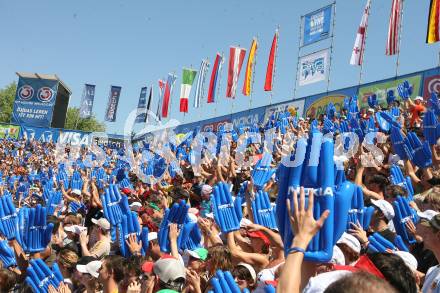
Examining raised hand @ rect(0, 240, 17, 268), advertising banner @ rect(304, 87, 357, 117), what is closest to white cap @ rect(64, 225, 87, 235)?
raised hand @ rect(0, 240, 17, 268)

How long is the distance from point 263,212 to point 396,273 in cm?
215

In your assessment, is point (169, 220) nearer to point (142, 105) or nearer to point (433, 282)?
point (433, 282)

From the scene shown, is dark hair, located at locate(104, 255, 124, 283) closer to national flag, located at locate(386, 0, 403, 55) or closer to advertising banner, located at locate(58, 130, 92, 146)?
national flag, located at locate(386, 0, 403, 55)

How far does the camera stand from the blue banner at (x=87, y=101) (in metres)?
36.8

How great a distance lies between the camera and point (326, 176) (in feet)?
6.95

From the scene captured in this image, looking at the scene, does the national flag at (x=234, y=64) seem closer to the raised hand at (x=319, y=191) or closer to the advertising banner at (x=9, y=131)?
the advertising banner at (x=9, y=131)

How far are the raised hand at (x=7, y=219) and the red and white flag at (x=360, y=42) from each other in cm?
1741

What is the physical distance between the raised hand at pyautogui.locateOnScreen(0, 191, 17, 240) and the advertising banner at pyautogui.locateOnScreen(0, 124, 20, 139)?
32.0 m

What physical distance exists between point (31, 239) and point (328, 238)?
3.67 m

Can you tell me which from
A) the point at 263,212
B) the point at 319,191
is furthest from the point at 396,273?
the point at 263,212

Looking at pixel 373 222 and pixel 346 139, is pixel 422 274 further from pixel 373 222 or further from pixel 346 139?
pixel 346 139

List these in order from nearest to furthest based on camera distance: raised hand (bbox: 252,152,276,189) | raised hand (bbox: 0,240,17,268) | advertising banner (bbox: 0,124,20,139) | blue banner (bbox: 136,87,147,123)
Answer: raised hand (bbox: 0,240,17,268) → raised hand (bbox: 252,152,276,189) → blue banner (bbox: 136,87,147,123) → advertising banner (bbox: 0,124,20,139)

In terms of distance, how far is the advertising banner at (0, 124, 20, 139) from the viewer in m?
35.0

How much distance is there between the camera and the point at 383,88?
16.5 m
